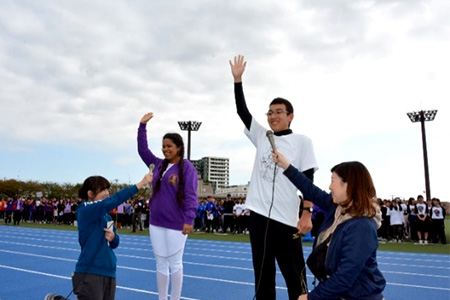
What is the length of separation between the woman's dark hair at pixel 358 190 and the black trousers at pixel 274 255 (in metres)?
0.95

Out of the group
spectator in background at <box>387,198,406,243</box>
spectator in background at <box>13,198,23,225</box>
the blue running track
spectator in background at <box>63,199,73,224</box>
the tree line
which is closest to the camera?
the blue running track

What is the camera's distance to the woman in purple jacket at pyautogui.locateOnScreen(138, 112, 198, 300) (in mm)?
3982

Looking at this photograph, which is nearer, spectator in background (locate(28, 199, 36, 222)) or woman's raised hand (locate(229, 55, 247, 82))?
woman's raised hand (locate(229, 55, 247, 82))

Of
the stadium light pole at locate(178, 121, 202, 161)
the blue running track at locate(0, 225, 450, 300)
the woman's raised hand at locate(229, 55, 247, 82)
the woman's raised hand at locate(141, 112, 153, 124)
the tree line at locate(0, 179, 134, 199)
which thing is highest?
the stadium light pole at locate(178, 121, 202, 161)

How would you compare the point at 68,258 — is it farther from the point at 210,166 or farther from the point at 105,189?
the point at 210,166

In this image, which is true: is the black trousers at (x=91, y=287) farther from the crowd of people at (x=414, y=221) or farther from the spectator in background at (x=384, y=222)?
the spectator in background at (x=384, y=222)

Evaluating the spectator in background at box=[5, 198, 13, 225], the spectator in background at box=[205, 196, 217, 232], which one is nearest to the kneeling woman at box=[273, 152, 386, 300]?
the spectator in background at box=[205, 196, 217, 232]

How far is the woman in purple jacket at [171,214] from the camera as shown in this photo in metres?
3.98

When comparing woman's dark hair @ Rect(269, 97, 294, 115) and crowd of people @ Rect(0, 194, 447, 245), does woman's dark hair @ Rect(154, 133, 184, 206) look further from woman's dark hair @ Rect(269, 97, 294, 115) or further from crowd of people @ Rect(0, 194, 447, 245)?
crowd of people @ Rect(0, 194, 447, 245)

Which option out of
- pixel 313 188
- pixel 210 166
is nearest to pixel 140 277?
pixel 313 188

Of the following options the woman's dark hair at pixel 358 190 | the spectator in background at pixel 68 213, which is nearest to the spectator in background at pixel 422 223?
the woman's dark hair at pixel 358 190

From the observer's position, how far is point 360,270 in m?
2.32

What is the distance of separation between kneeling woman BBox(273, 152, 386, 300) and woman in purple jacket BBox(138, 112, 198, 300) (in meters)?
1.75

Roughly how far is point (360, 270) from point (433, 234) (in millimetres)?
14722
